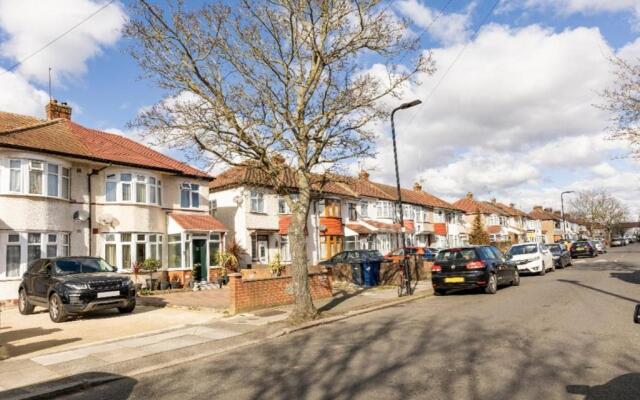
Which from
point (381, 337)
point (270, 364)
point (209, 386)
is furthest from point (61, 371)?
point (381, 337)

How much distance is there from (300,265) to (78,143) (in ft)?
47.9

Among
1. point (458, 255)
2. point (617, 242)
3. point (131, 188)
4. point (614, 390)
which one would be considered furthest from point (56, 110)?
point (617, 242)

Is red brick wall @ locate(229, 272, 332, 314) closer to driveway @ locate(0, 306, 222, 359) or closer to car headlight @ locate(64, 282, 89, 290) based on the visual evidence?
driveway @ locate(0, 306, 222, 359)

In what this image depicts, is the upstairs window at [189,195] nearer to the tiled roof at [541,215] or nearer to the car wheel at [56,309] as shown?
the car wheel at [56,309]

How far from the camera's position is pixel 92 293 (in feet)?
41.3

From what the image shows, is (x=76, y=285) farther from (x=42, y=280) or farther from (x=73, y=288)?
(x=42, y=280)

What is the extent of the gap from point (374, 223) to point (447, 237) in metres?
18.9

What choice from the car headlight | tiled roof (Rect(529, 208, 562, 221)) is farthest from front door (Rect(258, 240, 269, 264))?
tiled roof (Rect(529, 208, 562, 221))

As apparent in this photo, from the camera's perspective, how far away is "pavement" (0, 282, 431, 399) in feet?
23.1

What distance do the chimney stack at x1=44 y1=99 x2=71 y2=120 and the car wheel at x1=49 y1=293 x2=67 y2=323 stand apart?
1424 cm

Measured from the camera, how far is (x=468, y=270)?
15.3m

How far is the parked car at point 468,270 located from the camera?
49.9ft

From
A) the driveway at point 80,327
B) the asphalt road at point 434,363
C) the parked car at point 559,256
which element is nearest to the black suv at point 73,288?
the driveway at point 80,327

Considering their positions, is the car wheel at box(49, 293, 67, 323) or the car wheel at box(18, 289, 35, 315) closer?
the car wheel at box(49, 293, 67, 323)
